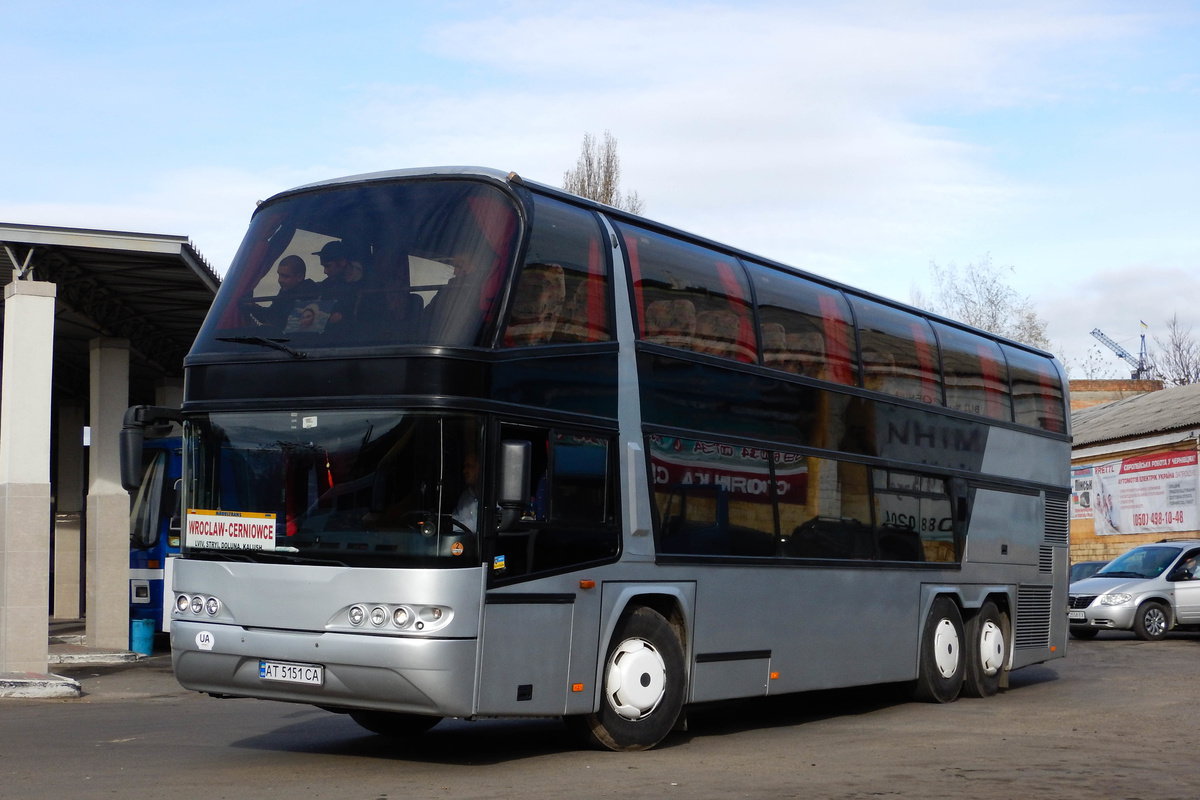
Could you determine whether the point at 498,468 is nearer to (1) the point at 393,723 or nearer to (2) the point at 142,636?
(1) the point at 393,723

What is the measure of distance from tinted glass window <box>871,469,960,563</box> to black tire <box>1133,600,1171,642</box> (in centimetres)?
1131

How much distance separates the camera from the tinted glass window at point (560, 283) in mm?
9102

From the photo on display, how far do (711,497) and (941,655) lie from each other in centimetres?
473

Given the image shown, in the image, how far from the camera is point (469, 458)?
339 inches

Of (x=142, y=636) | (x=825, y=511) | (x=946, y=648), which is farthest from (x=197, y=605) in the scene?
(x=142, y=636)

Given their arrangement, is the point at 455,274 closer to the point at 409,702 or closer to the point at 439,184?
the point at 439,184

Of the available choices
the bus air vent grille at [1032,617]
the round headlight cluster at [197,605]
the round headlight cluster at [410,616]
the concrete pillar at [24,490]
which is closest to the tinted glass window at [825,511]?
the bus air vent grille at [1032,617]

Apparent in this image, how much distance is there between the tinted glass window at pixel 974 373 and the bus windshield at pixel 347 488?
7.77 m

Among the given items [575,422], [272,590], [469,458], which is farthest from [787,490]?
[272,590]

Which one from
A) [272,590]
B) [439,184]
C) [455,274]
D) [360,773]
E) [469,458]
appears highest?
[439,184]

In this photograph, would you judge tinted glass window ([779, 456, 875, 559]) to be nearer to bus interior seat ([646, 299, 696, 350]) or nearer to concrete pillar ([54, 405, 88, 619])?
bus interior seat ([646, 299, 696, 350])

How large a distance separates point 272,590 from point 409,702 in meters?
1.19

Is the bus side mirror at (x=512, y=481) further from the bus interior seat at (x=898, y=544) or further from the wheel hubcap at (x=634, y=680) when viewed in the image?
the bus interior seat at (x=898, y=544)

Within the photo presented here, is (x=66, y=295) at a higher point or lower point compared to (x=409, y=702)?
higher
